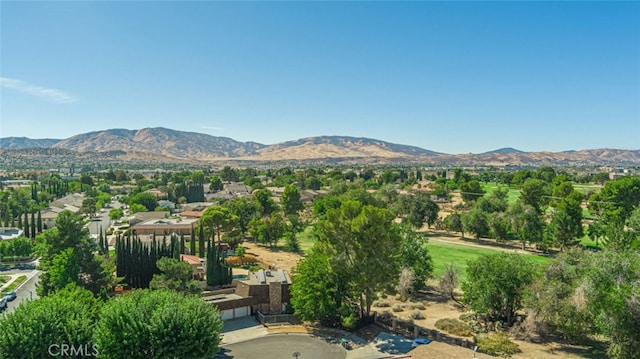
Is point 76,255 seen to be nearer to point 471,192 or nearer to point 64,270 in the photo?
point 64,270

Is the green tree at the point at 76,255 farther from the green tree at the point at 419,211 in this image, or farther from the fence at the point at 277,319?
the green tree at the point at 419,211

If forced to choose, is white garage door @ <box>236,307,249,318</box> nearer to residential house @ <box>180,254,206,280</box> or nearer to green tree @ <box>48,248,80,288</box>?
residential house @ <box>180,254,206,280</box>

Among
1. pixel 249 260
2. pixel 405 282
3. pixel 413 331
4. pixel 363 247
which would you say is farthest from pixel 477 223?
pixel 363 247

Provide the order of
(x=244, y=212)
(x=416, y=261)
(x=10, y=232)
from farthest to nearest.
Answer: (x=244, y=212) → (x=10, y=232) → (x=416, y=261)

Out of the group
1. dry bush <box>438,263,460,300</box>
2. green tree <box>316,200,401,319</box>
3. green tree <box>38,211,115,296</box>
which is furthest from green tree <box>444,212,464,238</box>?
green tree <box>38,211,115,296</box>

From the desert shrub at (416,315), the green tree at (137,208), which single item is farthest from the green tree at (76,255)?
the green tree at (137,208)

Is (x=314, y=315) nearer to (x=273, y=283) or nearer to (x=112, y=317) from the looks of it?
(x=273, y=283)
